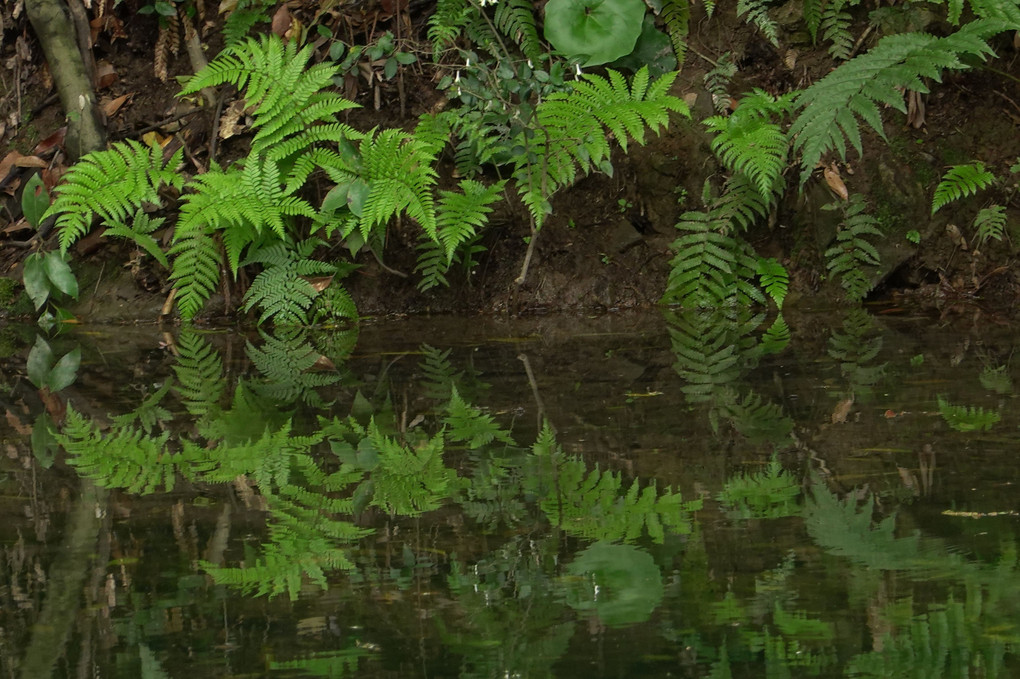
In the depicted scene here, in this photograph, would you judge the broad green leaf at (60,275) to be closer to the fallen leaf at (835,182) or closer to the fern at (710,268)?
the fern at (710,268)

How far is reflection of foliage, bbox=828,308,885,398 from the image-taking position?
381cm

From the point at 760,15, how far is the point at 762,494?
4.04m

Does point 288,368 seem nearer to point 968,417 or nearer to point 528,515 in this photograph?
point 528,515

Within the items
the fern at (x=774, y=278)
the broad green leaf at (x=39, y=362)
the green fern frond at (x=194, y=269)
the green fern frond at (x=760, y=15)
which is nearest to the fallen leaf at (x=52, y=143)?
the green fern frond at (x=194, y=269)

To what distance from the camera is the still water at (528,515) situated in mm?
1983

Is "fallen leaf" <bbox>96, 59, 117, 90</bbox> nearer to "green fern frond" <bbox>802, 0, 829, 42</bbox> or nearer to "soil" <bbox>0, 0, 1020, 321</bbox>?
"soil" <bbox>0, 0, 1020, 321</bbox>

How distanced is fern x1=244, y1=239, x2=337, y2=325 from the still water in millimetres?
1004

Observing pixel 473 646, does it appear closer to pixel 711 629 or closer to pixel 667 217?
pixel 711 629

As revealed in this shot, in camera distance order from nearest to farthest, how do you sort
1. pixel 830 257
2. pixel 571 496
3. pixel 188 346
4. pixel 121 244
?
pixel 571 496 → pixel 188 346 → pixel 830 257 → pixel 121 244

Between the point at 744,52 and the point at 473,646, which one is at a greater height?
the point at 744,52

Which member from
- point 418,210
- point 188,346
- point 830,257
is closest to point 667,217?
point 830,257

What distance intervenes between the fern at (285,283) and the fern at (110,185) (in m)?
0.62

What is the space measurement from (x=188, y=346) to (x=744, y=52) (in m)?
3.52

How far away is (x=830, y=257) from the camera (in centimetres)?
561
